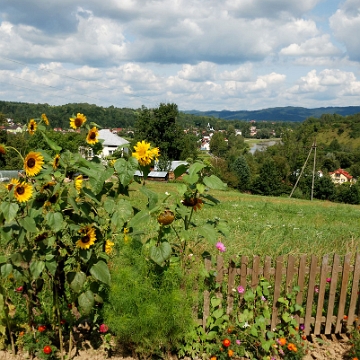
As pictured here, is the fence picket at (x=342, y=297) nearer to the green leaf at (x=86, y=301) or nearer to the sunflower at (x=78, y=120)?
the green leaf at (x=86, y=301)

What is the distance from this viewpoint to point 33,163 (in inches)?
89.7

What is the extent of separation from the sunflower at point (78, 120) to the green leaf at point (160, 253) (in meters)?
1.06

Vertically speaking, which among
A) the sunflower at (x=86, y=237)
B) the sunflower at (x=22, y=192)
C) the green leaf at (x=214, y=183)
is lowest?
the sunflower at (x=86, y=237)

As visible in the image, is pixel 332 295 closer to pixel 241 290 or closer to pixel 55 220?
pixel 241 290

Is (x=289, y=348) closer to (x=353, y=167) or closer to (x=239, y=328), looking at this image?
(x=239, y=328)

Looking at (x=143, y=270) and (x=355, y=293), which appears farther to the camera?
(x=355, y=293)

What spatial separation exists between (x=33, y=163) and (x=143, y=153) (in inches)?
28.4

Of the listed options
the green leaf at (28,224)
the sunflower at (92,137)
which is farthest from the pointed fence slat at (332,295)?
the green leaf at (28,224)

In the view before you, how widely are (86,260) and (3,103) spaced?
131367mm

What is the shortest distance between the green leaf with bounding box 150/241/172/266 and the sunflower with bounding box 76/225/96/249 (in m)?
0.47

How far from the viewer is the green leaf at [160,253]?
2.69 meters

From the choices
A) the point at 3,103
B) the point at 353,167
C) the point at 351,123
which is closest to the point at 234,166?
the point at 353,167

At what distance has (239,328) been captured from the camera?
10.8 feet

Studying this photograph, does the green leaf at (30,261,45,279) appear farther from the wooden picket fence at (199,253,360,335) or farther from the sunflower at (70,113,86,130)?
the wooden picket fence at (199,253,360,335)
